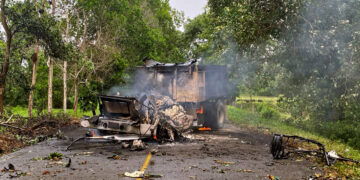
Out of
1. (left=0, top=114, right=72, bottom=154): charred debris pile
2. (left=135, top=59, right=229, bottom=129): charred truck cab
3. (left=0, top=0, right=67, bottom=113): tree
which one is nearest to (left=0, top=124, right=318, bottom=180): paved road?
(left=0, top=114, right=72, bottom=154): charred debris pile

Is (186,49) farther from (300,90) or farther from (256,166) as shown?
(256,166)

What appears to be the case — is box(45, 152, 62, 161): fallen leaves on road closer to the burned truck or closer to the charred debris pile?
the charred debris pile

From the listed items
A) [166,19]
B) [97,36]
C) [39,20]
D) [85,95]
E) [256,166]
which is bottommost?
[256,166]

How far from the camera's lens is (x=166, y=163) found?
7.05m

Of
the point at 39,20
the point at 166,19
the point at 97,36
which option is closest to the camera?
the point at 39,20

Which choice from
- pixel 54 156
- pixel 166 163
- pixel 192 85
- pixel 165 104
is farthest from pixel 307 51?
pixel 54 156

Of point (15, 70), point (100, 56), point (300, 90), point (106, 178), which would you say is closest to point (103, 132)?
point (106, 178)

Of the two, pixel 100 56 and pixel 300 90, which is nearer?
pixel 300 90

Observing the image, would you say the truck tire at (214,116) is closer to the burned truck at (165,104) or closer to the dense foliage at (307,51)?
the burned truck at (165,104)

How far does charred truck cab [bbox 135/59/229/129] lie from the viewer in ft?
45.2

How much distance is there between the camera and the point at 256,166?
689 centimetres

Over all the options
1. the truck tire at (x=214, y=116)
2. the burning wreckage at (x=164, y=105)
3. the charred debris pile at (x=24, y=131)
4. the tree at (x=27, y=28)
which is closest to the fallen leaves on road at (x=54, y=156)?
the burning wreckage at (x=164, y=105)

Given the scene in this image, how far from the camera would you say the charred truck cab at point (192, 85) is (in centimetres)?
1378

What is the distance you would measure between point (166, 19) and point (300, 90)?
23593 millimetres
